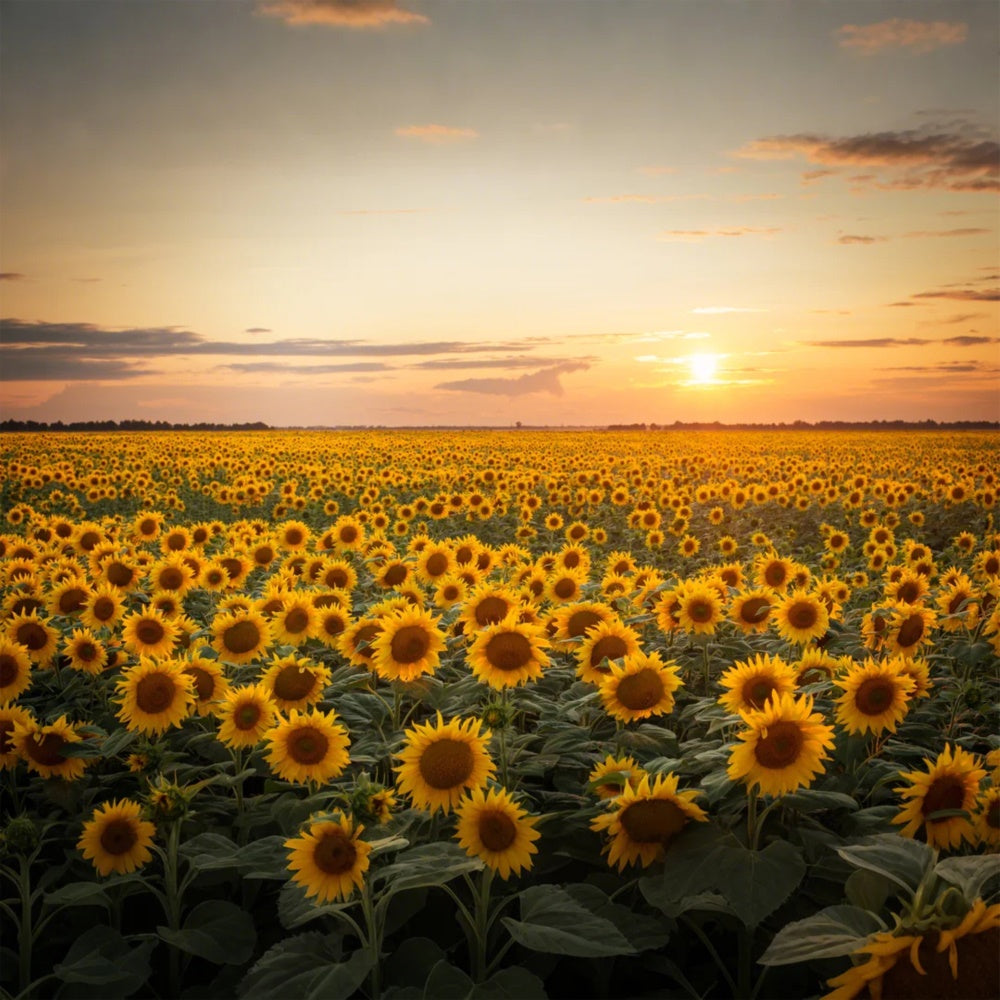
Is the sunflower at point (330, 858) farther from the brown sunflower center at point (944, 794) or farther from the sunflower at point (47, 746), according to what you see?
the brown sunflower center at point (944, 794)

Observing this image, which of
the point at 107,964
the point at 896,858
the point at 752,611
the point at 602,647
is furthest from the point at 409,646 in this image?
the point at 896,858

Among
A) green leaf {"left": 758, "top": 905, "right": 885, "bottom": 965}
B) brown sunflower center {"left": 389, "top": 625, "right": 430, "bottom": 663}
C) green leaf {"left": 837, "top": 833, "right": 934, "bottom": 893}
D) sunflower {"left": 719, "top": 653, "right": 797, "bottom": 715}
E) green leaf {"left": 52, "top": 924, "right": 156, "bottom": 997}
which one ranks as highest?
sunflower {"left": 719, "top": 653, "right": 797, "bottom": 715}

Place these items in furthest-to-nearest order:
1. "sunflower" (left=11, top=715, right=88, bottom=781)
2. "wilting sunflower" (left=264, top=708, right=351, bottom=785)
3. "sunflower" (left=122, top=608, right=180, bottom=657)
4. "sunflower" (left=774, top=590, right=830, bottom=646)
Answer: "sunflower" (left=122, top=608, right=180, bottom=657) < "sunflower" (left=774, top=590, right=830, bottom=646) < "sunflower" (left=11, top=715, right=88, bottom=781) < "wilting sunflower" (left=264, top=708, right=351, bottom=785)

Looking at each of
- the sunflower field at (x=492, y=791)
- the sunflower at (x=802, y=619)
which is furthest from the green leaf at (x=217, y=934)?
the sunflower at (x=802, y=619)

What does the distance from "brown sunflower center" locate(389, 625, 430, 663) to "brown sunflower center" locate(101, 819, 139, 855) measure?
5.35 ft

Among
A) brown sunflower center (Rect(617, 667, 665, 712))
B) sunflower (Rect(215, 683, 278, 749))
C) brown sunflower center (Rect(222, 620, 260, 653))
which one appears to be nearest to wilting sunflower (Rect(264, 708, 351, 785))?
sunflower (Rect(215, 683, 278, 749))

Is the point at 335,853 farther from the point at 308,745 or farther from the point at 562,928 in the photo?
the point at 308,745

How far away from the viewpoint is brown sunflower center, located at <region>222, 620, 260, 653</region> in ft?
19.7

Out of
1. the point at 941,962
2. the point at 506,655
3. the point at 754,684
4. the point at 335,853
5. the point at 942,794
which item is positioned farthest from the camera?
the point at 506,655

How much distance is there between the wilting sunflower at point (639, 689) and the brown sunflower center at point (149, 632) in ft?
11.2

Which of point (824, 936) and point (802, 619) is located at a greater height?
point (802, 619)

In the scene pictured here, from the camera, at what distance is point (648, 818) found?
3229 mm

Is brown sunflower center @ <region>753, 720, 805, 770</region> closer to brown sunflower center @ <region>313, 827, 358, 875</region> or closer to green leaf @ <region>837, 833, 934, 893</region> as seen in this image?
green leaf @ <region>837, 833, 934, 893</region>

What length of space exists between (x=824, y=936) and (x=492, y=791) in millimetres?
1356
